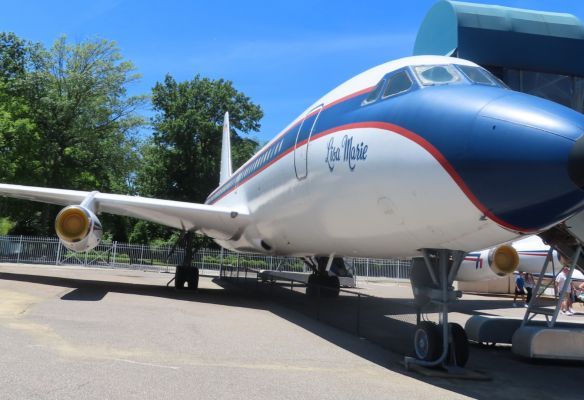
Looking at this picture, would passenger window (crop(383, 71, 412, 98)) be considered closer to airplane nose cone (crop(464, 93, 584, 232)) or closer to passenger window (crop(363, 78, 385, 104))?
passenger window (crop(363, 78, 385, 104))

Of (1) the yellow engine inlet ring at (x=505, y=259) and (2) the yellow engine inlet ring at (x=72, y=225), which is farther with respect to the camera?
(1) the yellow engine inlet ring at (x=505, y=259)

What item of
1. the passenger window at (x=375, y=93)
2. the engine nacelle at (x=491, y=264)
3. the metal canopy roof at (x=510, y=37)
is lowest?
the engine nacelle at (x=491, y=264)

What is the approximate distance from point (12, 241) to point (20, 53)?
2136 cm

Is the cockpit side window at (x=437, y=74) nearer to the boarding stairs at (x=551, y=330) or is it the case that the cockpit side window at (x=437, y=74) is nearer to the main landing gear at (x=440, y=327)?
the main landing gear at (x=440, y=327)

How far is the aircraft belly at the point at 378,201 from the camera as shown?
5219mm

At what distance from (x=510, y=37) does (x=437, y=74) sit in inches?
339

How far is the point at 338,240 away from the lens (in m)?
8.01

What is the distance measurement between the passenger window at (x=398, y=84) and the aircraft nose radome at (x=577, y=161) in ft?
7.53

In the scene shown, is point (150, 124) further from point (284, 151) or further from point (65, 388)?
point (65, 388)

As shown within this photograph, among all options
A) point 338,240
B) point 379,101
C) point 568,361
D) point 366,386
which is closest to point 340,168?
point 379,101

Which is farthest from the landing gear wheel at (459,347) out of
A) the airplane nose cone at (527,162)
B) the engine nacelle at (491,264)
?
the engine nacelle at (491,264)

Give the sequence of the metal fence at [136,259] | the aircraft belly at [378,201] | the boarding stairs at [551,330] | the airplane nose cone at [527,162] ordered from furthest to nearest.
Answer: the metal fence at [136,259] → the boarding stairs at [551,330] → the aircraft belly at [378,201] → the airplane nose cone at [527,162]

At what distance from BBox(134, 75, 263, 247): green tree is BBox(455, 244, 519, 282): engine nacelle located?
111 ft

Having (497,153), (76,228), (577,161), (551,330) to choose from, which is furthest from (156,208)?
(577,161)
